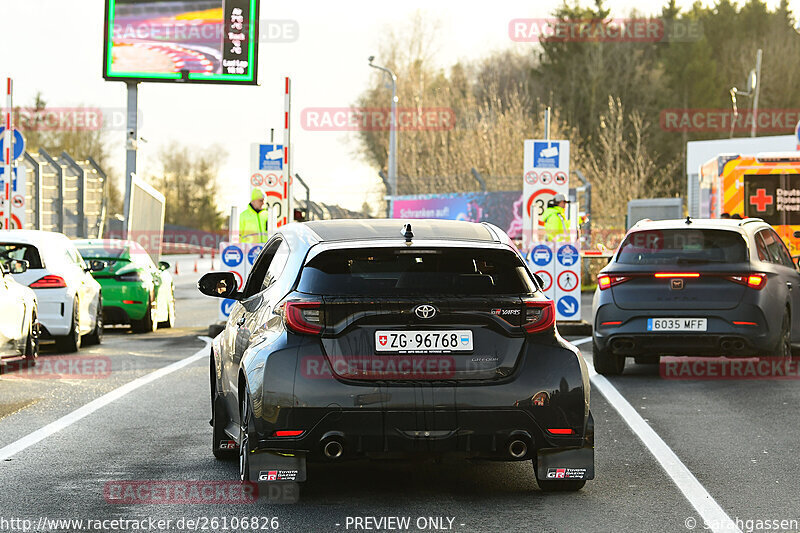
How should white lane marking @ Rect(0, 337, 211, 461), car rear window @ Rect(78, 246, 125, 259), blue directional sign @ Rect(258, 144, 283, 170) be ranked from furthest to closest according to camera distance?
blue directional sign @ Rect(258, 144, 283, 170) → car rear window @ Rect(78, 246, 125, 259) → white lane marking @ Rect(0, 337, 211, 461)

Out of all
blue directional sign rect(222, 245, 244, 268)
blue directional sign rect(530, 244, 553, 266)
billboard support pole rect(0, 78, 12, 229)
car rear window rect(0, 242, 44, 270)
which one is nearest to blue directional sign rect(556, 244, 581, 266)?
blue directional sign rect(530, 244, 553, 266)

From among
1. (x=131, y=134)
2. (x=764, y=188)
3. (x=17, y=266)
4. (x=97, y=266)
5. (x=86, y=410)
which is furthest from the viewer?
(x=131, y=134)

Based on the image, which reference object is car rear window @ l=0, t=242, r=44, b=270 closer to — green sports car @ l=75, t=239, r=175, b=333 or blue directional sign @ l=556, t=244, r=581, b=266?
green sports car @ l=75, t=239, r=175, b=333

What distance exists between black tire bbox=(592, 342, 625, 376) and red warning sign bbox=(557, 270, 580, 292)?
5.36m

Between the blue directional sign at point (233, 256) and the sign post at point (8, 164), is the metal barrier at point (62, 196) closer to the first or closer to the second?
the sign post at point (8, 164)

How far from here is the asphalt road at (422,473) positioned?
6891 millimetres

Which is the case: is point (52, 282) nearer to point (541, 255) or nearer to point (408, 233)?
point (541, 255)

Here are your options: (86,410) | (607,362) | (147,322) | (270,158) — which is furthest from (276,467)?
(270,158)

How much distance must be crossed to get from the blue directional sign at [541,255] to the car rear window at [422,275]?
12185mm

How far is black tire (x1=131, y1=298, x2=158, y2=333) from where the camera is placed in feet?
68.9

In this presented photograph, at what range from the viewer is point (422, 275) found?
7246 millimetres

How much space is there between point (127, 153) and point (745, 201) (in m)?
13.9

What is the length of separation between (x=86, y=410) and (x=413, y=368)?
5.11 m

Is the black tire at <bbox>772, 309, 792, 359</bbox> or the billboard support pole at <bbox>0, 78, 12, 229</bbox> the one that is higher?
the billboard support pole at <bbox>0, 78, 12, 229</bbox>
